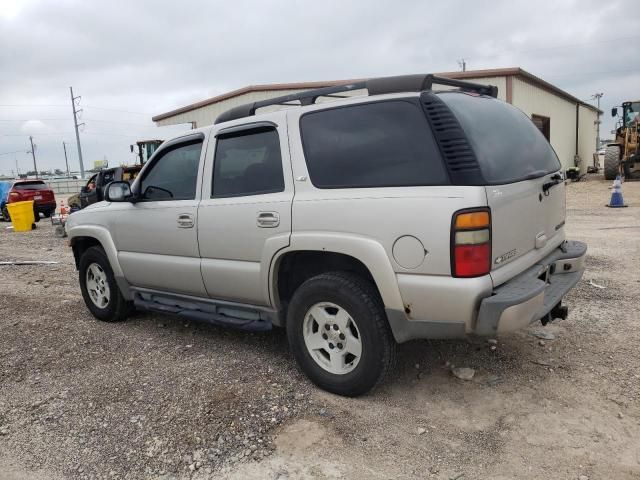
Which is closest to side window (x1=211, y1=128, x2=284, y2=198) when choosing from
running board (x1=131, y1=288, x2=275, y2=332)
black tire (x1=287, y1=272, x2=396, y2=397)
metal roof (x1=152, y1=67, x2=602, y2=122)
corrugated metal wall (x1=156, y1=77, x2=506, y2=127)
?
black tire (x1=287, y1=272, x2=396, y2=397)

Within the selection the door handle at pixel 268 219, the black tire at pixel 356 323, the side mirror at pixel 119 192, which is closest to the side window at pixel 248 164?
the door handle at pixel 268 219

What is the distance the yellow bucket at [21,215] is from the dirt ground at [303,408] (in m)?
11.6

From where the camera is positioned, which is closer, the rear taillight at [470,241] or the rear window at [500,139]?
the rear taillight at [470,241]

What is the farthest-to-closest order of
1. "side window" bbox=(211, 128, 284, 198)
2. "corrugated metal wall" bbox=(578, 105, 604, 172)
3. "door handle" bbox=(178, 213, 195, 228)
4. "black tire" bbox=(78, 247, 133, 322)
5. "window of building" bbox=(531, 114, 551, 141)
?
"corrugated metal wall" bbox=(578, 105, 604, 172)
"window of building" bbox=(531, 114, 551, 141)
"black tire" bbox=(78, 247, 133, 322)
"door handle" bbox=(178, 213, 195, 228)
"side window" bbox=(211, 128, 284, 198)

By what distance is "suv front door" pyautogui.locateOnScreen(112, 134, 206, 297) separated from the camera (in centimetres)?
415

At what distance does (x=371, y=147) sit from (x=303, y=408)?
5.60 ft

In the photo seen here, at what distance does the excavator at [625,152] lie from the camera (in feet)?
64.4

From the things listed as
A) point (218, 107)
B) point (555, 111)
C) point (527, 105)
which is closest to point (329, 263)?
point (527, 105)

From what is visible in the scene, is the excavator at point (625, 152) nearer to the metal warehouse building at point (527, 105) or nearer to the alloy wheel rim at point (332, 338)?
the metal warehouse building at point (527, 105)

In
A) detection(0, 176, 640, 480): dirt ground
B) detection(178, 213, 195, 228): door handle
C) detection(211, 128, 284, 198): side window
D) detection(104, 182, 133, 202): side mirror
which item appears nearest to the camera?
detection(0, 176, 640, 480): dirt ground

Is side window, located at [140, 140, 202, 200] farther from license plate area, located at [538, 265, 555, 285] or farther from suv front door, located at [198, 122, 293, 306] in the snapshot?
license plate area, located at [538, 265, 555, 285]

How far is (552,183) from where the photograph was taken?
11.4ft

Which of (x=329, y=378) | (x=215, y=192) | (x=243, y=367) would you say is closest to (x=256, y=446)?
(x=329, y=378)

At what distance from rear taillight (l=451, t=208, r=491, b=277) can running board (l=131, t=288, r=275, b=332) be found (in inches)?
60.0
